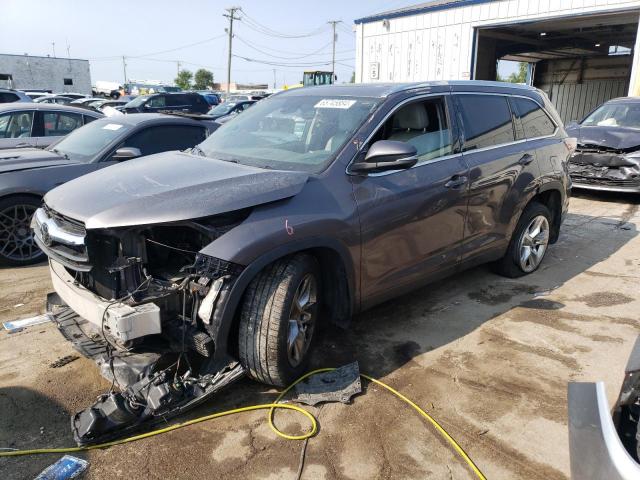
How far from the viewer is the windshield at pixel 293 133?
3.51 meters

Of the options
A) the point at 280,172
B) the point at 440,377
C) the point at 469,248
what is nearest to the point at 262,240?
the point at 280,172

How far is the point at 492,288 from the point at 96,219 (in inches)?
147

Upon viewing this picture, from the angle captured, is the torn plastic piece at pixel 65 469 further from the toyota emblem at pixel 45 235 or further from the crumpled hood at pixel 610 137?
the crumpled hood at pixel 610 137

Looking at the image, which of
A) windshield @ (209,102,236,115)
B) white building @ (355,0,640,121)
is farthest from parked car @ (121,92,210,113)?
white building @ (355,0,640,121)

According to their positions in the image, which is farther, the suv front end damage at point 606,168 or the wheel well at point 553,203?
the suv front end damage at point 606,168

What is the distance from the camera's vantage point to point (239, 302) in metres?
2.92

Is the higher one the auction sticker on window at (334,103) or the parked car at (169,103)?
the parked car at (169,103)

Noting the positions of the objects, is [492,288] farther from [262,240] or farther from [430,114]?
[262,240]

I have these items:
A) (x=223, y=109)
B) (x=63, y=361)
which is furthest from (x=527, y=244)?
(x=223, y=109)

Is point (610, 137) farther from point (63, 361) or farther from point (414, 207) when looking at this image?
point (63, 361)

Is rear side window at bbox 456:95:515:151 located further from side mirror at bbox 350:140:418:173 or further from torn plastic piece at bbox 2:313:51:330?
torn plastic piece at bbox 2:313:51:330

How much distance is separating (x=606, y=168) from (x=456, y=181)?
6324mm

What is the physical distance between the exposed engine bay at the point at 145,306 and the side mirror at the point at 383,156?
2.98 feet

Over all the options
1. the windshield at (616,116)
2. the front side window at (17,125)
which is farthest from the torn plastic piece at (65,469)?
the windshield at (616,116)
